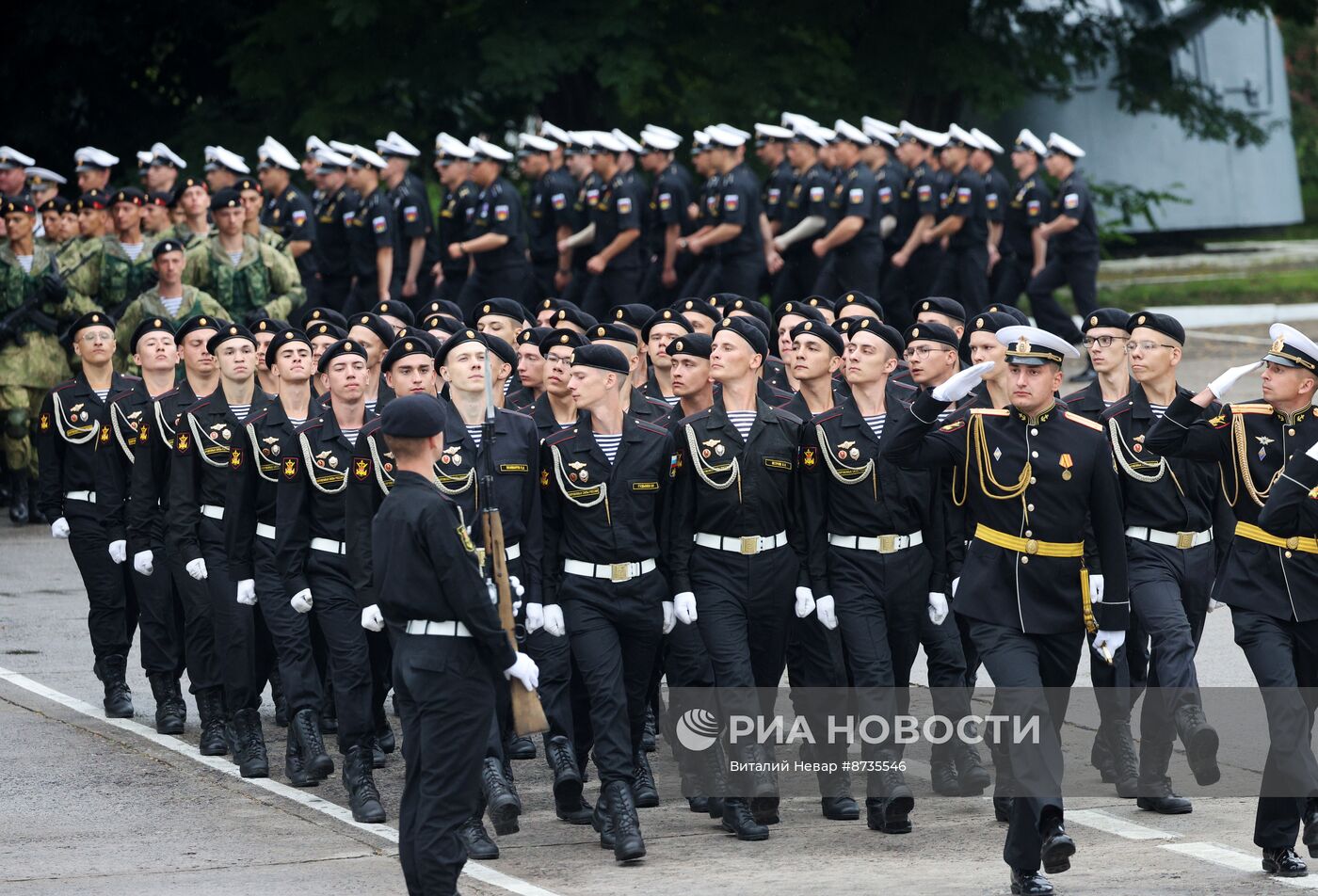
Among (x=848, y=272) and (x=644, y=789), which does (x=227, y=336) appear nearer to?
(x=644, y=789)

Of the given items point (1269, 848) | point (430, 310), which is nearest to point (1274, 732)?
point (1269, 848)

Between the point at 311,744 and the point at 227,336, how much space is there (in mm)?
2038

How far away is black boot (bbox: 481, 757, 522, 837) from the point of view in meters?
8.48

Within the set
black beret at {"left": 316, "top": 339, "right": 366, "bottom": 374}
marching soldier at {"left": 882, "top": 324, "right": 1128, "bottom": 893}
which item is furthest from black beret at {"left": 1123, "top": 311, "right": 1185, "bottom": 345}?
black beret at {"left": 316, "top": 339, "right": 366, "bottom": 374}

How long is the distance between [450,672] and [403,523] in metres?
0.52

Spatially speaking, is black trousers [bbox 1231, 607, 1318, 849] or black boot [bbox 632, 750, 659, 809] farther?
black boot [bbox 632, 750, 659, 809]

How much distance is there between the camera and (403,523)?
24.1 feet

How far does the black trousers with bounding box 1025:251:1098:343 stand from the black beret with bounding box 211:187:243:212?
7430 mm

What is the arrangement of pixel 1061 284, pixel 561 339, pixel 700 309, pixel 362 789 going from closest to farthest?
pixel 362 789 → pixel 561 339 → pixel 700 309 → pixel 1061 284

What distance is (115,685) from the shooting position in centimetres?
1085

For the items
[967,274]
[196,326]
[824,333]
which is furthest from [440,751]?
[967,274]

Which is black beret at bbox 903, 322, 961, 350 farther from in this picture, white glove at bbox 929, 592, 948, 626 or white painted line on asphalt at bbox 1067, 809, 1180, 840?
white painted line on asphalt at bbox 1067, 809, 1180, 840

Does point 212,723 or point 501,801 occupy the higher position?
point 212,723

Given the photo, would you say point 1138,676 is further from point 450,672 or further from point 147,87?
point 147,87
